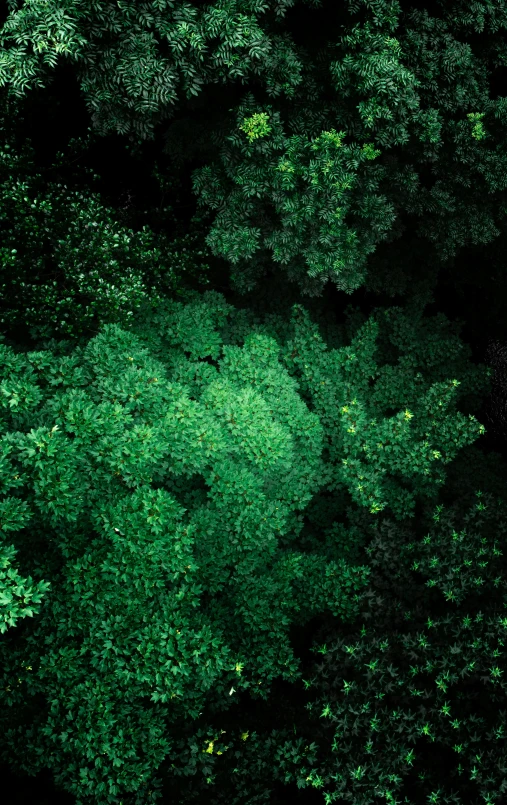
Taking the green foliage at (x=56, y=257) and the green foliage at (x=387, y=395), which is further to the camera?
the green foliage at (x=387, y=395)

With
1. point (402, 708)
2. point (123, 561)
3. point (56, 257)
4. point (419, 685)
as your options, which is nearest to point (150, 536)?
point (123, 561)

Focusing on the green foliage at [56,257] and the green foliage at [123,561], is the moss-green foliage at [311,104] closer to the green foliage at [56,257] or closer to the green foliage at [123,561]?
the green foliage at [56,257]

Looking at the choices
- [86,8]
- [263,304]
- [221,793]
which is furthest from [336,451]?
[86,8]

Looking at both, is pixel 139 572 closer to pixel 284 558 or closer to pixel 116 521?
pixel 116 521

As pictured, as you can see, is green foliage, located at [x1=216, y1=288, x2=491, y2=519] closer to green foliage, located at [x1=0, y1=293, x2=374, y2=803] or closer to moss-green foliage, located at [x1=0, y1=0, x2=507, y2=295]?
moss-green foliage, located at [x1=0, y1=0, x2=507, y2=295]

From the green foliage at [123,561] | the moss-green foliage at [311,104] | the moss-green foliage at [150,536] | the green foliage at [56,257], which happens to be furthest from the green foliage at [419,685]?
the green foliage at [56,257]

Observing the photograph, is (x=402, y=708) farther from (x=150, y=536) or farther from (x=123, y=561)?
(x=123, y=561)
